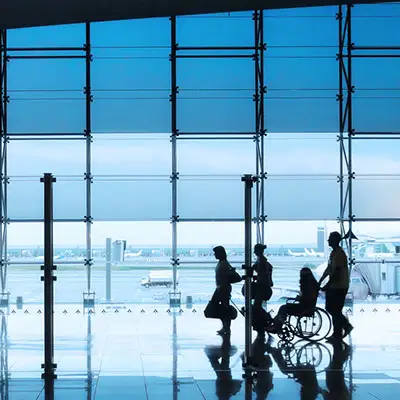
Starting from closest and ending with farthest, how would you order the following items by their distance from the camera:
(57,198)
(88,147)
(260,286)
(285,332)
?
(285,332)
(260,286)
(88,147)
(57,198)

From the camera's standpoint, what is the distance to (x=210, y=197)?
16109mm

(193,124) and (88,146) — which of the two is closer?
(88,146)

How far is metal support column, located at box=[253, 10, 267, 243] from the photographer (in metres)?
15.9

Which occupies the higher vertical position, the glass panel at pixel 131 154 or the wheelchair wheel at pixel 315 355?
the glass panel at pixel 131 154

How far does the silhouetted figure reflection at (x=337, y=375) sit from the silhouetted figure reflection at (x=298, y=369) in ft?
0.38

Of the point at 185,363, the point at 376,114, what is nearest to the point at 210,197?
the point at 376,114

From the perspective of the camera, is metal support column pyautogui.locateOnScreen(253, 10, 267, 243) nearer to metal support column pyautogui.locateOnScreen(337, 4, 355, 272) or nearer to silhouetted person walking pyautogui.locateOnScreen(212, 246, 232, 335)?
metal support column pyautogui.locateOnScreen(337, 4, 355, 272)

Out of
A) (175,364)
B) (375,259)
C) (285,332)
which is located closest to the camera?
(175,364)

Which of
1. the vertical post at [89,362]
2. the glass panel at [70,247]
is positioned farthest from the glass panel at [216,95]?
the vertical post at [89,362]

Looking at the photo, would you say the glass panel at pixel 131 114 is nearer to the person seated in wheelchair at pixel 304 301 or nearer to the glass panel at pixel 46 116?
the glass panel at pixel 46 116

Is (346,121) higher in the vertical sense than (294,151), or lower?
higher

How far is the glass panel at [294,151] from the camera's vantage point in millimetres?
16000

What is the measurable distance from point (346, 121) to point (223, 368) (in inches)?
316

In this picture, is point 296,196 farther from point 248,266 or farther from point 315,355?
point 248,266
